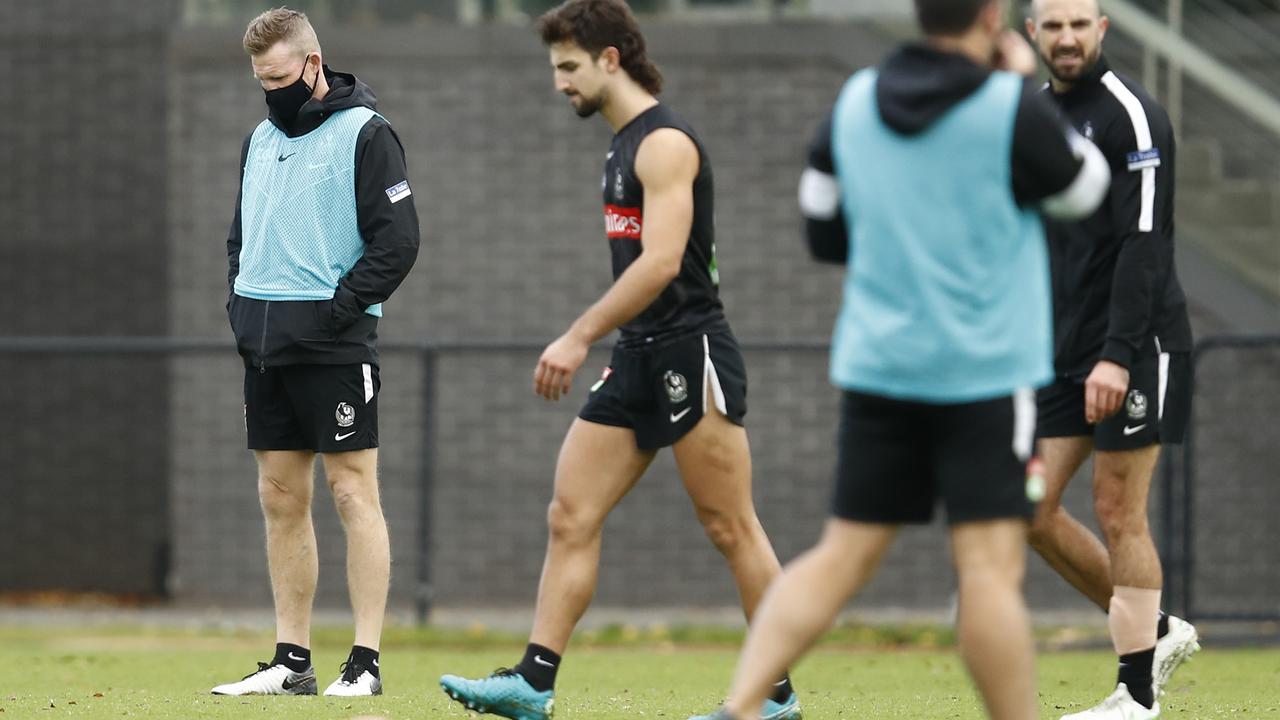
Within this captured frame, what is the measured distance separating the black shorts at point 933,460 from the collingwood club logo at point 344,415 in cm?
271

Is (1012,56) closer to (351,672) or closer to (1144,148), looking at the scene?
(1144,148)

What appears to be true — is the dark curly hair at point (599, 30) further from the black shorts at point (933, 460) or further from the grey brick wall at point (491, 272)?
→ the grey brick wall at point (491, 272)

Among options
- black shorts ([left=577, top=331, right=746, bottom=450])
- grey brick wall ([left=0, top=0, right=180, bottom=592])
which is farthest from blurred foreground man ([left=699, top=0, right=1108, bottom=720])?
grey brick wall ([left=0, top=0, right=180, bottom=592])

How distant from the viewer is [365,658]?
6504 mm

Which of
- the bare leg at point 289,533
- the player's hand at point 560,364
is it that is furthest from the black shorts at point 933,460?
the bare leg at point 289,533

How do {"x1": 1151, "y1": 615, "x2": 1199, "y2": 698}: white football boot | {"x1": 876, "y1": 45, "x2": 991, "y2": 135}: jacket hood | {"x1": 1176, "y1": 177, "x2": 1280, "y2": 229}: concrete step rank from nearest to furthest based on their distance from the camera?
1. {"x1": 876, "y1": 45, "x2": 991, "y2": 135}: jacket hood
2. {"x1": 1151, "y1": 615, "x2": 1199, "y2": 698}: white football boot
3. {"x1": 1176, "y1": 177, "x2": 1280, "y2": 229}: concrete step

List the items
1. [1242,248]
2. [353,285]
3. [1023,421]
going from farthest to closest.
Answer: [1242,248]
[353,285]
[1023,421]

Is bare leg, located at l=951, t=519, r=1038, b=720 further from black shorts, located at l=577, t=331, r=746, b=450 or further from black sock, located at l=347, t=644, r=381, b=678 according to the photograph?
black sock, located at l=347, t=644, r=381, b=678

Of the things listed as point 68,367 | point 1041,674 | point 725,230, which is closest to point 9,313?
point 68,367

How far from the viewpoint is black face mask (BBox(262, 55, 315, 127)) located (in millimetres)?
6551

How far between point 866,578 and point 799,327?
7682 mm

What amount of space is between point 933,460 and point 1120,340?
6.29 feet

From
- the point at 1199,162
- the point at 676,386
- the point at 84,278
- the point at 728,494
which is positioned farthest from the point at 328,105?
the point at 84,278

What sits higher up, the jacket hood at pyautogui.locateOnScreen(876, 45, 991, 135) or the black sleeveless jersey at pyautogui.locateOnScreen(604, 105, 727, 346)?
the jacket hood at pyautogui.locateOnScreen(876, 45, 991, 135)
